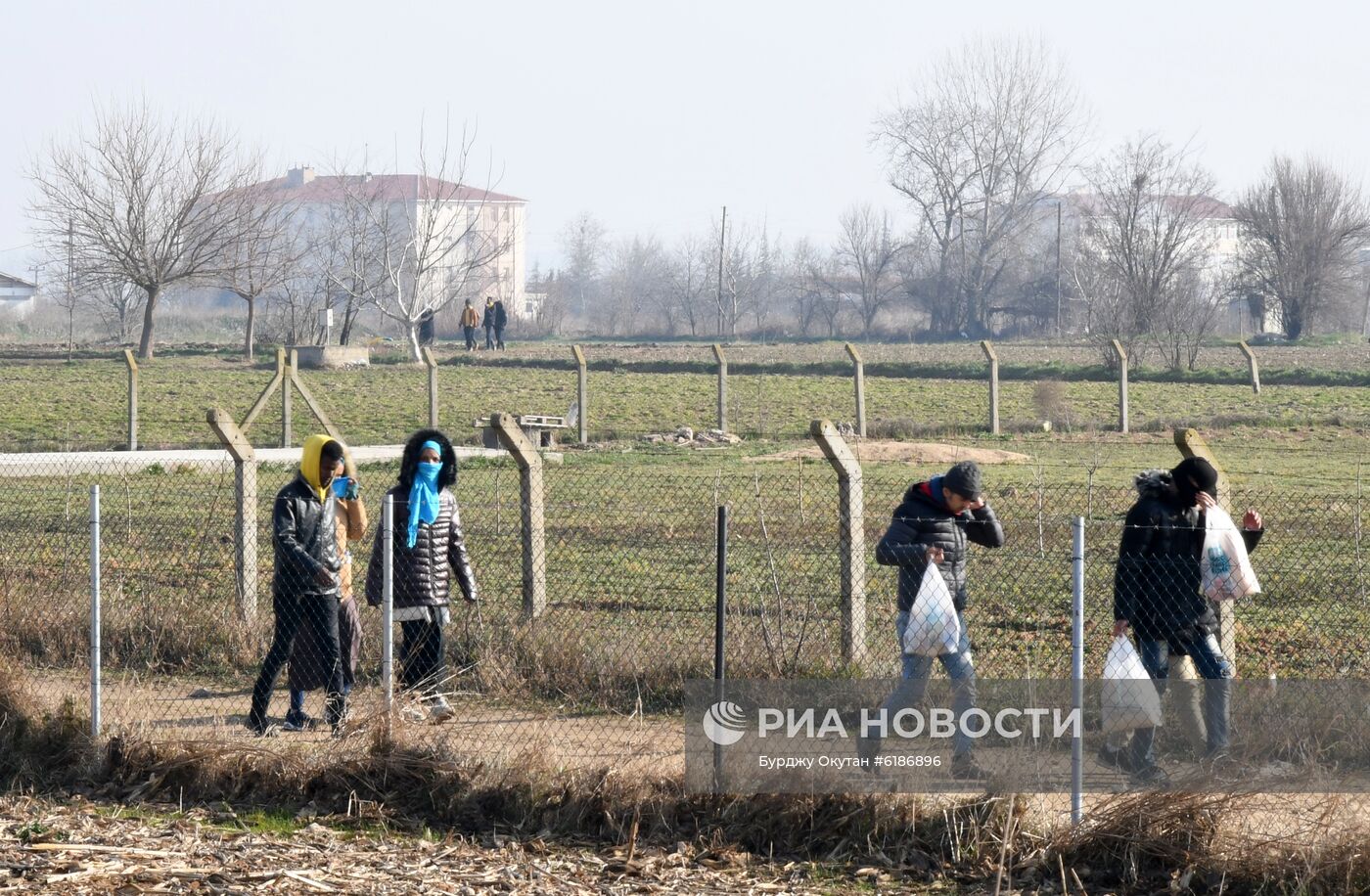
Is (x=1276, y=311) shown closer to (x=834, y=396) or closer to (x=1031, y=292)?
(x=1031, y=292)

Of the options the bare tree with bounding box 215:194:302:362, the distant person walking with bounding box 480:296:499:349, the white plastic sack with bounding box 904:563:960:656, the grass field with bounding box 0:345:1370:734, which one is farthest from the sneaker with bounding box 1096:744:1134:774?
the bare tree with bounding box 215:194:302:362

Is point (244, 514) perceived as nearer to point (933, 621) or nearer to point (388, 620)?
point (388, 620)

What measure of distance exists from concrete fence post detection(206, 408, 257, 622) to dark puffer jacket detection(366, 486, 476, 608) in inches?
66.3

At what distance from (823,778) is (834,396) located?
22.2 meters

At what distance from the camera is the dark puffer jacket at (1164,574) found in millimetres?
6477

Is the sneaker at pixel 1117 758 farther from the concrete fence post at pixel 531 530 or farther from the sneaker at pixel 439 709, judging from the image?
the concrete fence post at pixel 531 530

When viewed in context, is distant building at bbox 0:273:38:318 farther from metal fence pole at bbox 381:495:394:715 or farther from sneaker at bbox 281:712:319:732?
metal fence pole at bbox 381:495:394:715

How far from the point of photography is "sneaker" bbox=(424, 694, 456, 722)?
702cm

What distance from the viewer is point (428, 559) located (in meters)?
7.51

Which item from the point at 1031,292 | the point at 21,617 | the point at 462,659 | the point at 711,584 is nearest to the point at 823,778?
the point at 462,659

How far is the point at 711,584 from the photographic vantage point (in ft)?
34.1

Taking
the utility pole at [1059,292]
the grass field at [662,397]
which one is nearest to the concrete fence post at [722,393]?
the grass field at [662,397]

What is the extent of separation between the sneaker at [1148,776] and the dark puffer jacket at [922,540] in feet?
3.20

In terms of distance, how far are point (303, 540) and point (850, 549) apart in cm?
270
